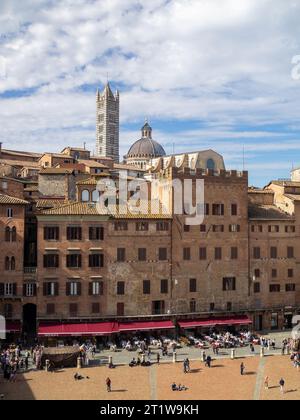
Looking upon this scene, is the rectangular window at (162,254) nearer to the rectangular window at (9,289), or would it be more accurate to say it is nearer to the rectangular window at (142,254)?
the rectangular window at (142,254)

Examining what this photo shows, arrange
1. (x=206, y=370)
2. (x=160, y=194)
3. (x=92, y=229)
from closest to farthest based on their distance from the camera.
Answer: (x=206, y=370) → (x=92, y=229) → (x=160, y=194)

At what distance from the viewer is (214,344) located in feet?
162

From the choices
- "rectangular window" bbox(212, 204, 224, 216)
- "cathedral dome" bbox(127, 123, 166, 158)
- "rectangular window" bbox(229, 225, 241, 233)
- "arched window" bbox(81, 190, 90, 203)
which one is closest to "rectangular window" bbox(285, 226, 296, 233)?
"rectangular window" bbox(229, 225, 241, 233)

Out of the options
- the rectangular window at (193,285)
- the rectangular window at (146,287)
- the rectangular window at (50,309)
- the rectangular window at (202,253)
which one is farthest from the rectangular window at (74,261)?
the rectangular window at (202,253)

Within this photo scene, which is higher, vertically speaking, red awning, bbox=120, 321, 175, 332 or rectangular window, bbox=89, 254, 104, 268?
rectangular window, bbox=89, 254, 104, 268

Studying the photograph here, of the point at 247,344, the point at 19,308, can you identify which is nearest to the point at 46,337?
the point at 19,308

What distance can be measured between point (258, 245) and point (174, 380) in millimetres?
22353

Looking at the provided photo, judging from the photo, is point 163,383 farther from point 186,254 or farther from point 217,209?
point 217,209

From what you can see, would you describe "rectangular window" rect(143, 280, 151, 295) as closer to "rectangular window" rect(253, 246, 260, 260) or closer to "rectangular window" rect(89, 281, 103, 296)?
"rectangular window" rect(89, 281, 103, 296)

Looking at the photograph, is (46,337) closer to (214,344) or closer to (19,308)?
(19,308)

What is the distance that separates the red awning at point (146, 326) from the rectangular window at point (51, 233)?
10302mm

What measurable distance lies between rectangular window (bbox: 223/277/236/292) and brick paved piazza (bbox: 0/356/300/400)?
1147cm

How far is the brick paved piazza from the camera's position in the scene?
1449 inches

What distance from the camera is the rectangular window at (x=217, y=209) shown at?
57000mm
